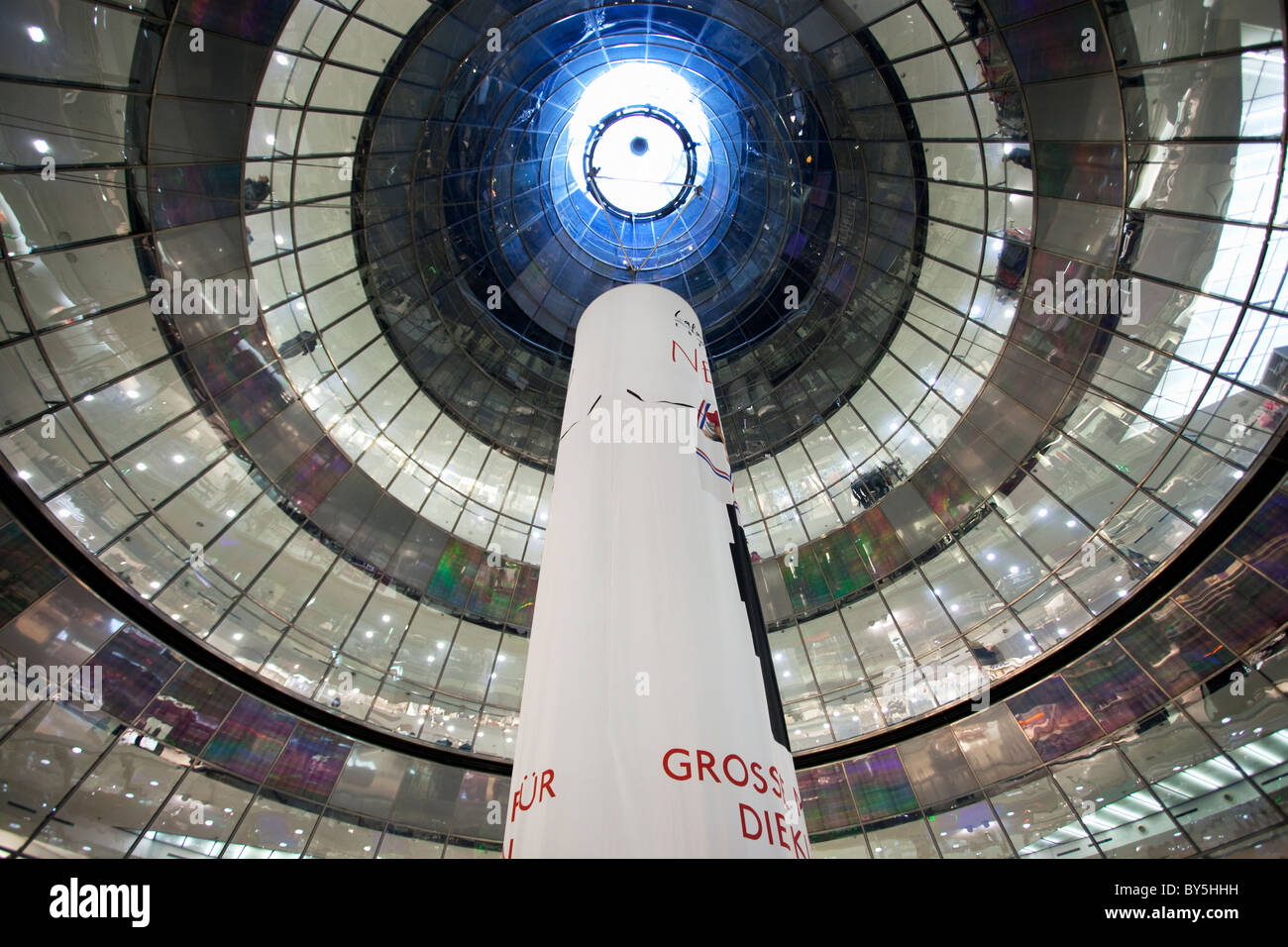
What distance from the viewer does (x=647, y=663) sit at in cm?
802

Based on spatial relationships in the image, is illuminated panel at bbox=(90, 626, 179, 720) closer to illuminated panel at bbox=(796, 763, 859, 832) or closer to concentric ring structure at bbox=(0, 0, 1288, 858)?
concentric ring structure at bbox=(0, 0, 1288, 858)

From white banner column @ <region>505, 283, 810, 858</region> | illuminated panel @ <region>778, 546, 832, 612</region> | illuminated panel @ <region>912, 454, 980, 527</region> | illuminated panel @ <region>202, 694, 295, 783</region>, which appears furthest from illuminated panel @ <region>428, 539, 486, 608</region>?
illuminated panel @ <region>912, 454, 980, 527</region>

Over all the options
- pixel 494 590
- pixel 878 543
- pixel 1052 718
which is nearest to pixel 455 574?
pixel 494 590

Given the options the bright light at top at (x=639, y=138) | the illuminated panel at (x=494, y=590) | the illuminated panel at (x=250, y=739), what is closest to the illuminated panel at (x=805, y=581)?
the illuminated panel at (x=494, y=590)

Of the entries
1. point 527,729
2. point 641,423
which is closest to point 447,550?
point 641,423

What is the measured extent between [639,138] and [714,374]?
37.0 feet

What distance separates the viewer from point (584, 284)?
96.1ft

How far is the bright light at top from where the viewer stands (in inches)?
1071

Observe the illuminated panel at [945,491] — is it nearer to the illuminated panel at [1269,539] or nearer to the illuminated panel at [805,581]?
the illuminated panel at [805,581]

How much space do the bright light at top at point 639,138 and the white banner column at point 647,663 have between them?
19.5m

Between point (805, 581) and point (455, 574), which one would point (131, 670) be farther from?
point (805, 581)

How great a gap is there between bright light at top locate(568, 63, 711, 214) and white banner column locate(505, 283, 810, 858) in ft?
64.1
